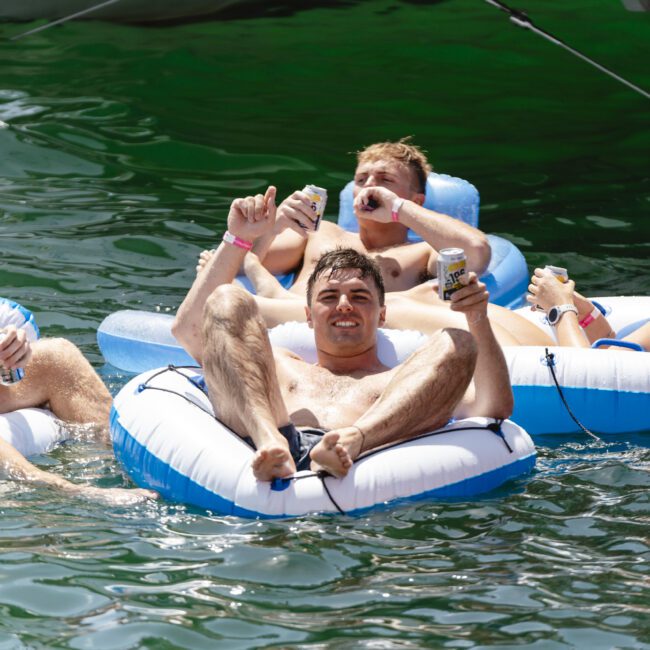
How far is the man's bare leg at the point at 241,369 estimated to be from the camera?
4676 millimetres

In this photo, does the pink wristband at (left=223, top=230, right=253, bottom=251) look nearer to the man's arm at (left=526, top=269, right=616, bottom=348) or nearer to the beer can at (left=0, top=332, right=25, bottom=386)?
the beer can at (left=0, top=332, right=25, bottom=386)

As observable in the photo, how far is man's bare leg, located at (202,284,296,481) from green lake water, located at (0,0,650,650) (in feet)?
1.31

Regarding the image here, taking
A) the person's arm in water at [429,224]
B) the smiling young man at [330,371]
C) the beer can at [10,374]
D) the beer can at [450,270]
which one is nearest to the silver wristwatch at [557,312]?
the person's arm in water at [429,224]

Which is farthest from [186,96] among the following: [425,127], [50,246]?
[50,246]

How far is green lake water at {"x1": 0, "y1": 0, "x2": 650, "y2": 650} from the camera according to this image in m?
3.77

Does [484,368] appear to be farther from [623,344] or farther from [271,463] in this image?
[623,344]

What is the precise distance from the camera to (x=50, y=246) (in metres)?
8.77

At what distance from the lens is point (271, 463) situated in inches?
175

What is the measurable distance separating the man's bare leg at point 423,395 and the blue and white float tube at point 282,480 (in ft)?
0.21

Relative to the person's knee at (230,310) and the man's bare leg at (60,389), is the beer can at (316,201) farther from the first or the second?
the man's bare leg at (60,389)

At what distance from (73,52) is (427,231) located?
1065cm

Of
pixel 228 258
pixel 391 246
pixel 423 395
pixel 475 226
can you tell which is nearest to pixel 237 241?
pixel 228 258

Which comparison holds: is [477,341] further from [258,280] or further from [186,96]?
[186,96]

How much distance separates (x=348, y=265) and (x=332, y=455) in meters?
1.18
